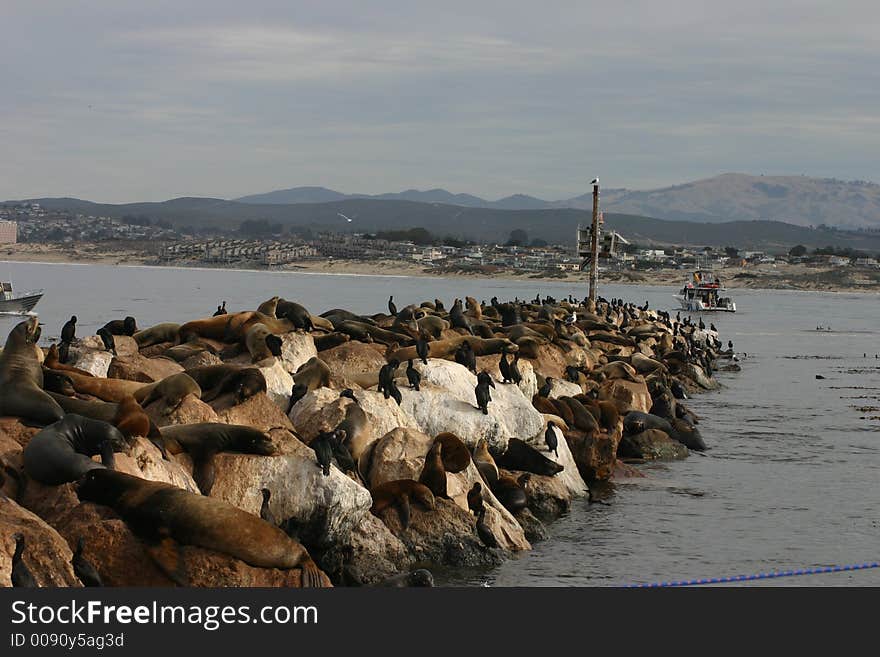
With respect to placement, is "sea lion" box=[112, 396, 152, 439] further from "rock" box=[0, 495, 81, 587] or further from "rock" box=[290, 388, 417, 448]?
"rock" box=[290, 388, 417, 448]

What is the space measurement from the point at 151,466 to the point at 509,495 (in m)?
6.04

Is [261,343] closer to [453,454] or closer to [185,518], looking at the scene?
[453,454]

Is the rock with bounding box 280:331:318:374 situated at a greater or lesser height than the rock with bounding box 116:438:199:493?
greater

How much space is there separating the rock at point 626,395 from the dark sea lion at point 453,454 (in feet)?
31.7

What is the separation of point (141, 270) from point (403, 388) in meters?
164

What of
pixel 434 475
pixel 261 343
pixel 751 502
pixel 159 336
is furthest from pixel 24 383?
pixel 751 502

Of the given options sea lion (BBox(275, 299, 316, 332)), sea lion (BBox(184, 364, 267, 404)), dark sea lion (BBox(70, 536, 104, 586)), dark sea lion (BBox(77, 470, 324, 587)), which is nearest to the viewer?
dark sea lion (BBox(70, 536, 104, 586))

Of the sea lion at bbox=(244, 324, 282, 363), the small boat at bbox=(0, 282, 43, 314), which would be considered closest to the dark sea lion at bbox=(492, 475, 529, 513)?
the sea lion at bbox=(244, 324, 282, 363)

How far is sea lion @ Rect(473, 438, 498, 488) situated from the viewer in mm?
15297

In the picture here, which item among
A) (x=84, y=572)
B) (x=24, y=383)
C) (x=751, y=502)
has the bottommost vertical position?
(x=751, y=502)

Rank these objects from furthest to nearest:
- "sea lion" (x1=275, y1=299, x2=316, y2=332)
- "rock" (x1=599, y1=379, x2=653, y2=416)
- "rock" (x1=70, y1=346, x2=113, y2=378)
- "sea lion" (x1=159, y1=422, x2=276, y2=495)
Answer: "rock" (x1=599, y1=379, x2=653, y2=416)
"sea lion" (x1=275, y1=299, x2=316, y2=332)
"rock" (x1=70, y1=346, x2=113, y2=378)
"sea lion" (x1=159, y1=422, x2=276, y2=495)

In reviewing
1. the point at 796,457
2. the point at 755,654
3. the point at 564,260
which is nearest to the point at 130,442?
the point at 755,654

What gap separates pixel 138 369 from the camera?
15367mm

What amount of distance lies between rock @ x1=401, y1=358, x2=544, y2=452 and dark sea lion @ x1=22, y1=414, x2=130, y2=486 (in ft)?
19.8
